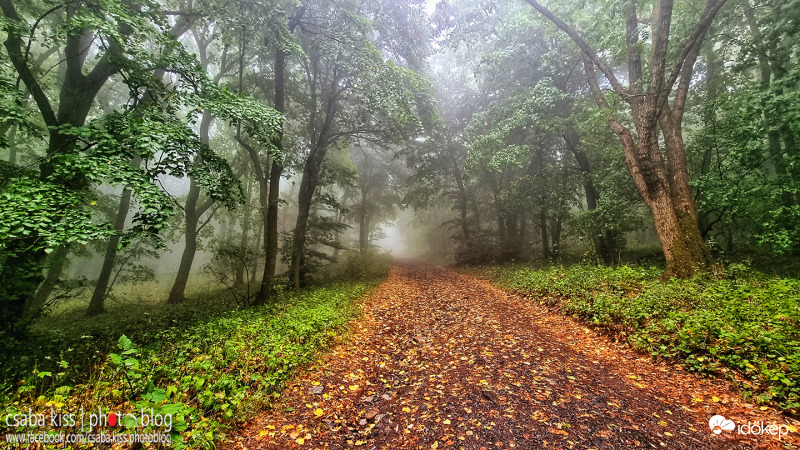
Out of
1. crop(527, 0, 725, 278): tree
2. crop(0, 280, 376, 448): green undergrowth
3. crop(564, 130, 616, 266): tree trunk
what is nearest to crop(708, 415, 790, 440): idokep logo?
crop(0, 280, 376, 448): green undergrowth

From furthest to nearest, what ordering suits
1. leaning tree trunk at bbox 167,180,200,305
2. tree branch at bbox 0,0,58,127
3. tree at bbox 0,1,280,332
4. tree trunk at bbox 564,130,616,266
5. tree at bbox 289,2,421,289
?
1. leaning tree trunk at bbox 167,180,200,305
2. tree trunk at bbox 564,130,616,266
3. tree at bbox 289,2,421,289
4. tree branch at bbox 0,0,58,127
5. tree at bbox 0,1,280,332

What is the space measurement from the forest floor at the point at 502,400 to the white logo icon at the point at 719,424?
0.04 metres

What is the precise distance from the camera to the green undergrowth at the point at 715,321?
3701mm

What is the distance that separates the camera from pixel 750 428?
3.11 metres

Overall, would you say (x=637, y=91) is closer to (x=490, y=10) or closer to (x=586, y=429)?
(x=490, y=10)

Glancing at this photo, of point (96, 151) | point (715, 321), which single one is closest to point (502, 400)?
point (715, 321)

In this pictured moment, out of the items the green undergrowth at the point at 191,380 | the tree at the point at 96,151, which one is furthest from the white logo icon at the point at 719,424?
the tree at the point at 96,151

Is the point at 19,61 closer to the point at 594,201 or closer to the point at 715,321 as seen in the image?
the point at 715,321

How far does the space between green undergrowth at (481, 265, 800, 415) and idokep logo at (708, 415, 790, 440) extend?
0.34 metres

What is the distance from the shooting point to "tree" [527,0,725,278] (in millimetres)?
8086

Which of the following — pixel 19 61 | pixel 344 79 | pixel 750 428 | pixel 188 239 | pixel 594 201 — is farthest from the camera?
pixel 594 201

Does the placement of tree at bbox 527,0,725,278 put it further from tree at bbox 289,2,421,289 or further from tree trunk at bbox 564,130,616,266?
tree at bbox 289,2,421,289

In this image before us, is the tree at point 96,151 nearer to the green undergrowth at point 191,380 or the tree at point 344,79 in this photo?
the green undergrowth at point 191,380

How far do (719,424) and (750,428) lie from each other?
0.26 metres
